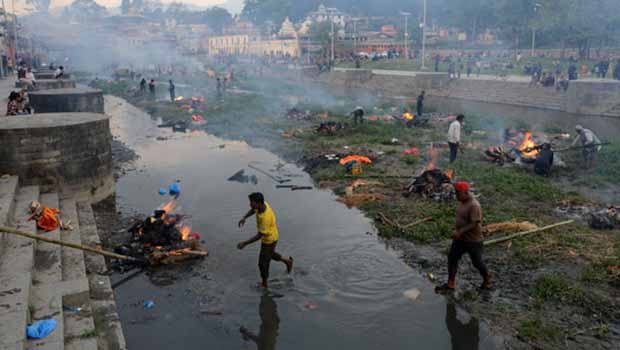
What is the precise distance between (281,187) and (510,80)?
29802mm

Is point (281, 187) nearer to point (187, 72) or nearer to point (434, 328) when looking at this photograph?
point (434, 328)

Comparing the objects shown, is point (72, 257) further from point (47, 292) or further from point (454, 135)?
point (454, 135)

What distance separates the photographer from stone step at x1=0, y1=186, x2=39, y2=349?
4820mm

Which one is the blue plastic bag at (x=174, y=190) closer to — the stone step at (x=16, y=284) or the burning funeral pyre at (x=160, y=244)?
the burning funeral pyre at (x=160, y=244)

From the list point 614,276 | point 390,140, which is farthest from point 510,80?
point 614,276

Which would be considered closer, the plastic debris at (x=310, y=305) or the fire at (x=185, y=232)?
the plastic debris at (x=310, y=305)

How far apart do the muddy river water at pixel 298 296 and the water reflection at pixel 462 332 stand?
0.01 m

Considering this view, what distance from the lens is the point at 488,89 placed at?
36875mm

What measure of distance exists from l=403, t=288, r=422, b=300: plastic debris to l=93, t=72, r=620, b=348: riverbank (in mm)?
605

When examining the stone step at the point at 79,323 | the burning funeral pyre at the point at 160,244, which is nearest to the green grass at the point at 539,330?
the stone step at the point at 79,323

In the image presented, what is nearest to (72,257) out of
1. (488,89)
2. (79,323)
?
(79,323)

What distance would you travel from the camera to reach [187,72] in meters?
64.7

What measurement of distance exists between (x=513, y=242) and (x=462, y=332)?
3053mm

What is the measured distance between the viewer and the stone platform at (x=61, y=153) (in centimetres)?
988
